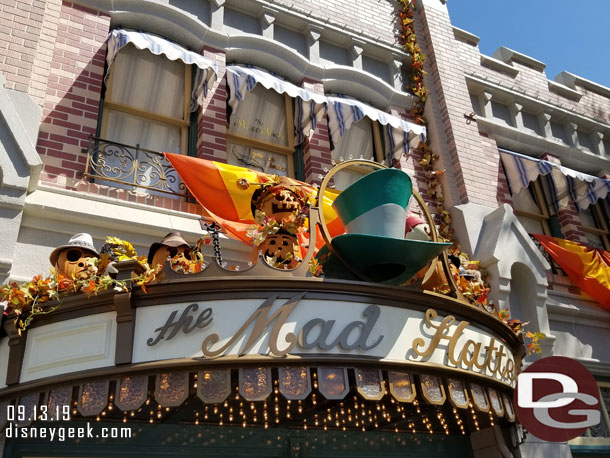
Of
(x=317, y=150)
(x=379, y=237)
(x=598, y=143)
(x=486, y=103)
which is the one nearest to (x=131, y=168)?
(x=317, y=150)

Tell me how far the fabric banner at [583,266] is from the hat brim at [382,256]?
517 cm

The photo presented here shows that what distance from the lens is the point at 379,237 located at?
183 inches

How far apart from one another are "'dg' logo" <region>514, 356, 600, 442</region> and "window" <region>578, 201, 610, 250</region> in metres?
4.15

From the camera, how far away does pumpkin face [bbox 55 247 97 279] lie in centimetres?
481

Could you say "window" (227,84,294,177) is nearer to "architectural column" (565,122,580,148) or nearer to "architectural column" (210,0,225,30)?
"architectural column" (210,0,225,30)

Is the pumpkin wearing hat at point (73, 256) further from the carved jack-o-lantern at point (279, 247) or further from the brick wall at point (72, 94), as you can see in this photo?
the carved jack-o-lantern at point (279, 247)

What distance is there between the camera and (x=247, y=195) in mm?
6754

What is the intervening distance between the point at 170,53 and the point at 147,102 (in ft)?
2.66

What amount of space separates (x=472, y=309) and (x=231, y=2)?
6388 mm

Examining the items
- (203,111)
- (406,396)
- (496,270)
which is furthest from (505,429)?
(203,111)

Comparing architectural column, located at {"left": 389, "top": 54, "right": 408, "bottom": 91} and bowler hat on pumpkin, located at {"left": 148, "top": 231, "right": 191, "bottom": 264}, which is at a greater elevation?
architectural column, located at {"left": 389, "top": 54, "right": 408, "bottom": 91}

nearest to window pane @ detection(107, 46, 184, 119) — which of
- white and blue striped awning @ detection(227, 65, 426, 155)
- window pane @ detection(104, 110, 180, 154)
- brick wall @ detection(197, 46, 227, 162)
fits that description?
window pane @ detection(104, 110, 180, 154)

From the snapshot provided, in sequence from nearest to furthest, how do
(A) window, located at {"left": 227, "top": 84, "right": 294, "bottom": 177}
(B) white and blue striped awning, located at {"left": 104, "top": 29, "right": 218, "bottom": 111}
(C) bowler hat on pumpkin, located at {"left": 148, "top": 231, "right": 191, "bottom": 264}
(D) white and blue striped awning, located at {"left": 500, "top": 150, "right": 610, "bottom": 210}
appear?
(C) bowler hat on pumpkin, located at {"left": 148, "top": 231, "right": 191, "bottom": 264}, (B) white and blue striped awning, located at {"left": 104, "top": 29, "right": 218, "bottom": 111}, (A) window, located at {"left": 227, "top": 84, "right": 294, "bottom": 177}, (D) white and blue striped awning, located at {"left": 500, "top": 150, "right": 610, "bottom": 210}

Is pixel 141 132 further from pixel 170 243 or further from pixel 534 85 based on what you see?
pixel 534 85
